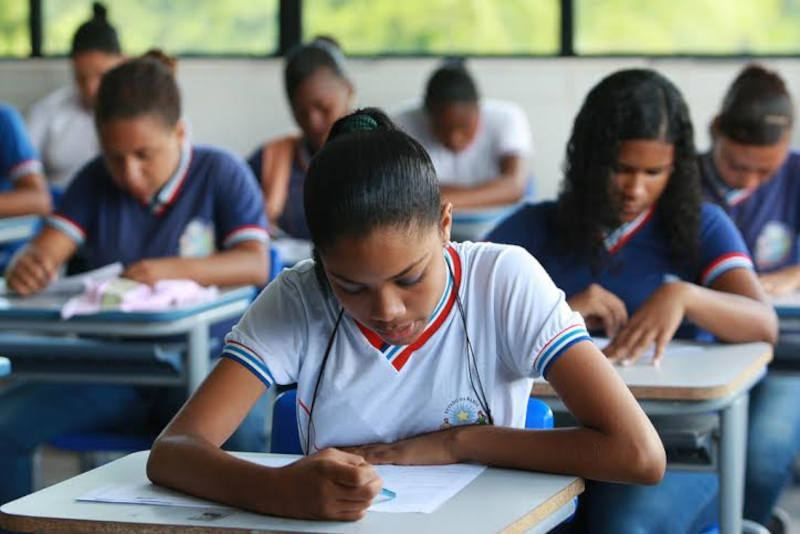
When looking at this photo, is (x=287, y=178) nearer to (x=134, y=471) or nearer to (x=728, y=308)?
(x=728, y=308)

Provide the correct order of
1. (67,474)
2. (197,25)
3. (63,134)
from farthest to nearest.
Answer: (197,25), (63,134), (67,474)

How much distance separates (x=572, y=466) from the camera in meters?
1.62

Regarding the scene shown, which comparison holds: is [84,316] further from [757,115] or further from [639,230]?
[757,115]

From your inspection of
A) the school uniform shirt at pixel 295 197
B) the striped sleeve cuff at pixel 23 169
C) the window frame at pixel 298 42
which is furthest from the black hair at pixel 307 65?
the window frame at pixel 298 42

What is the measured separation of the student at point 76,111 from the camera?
18.1 ft

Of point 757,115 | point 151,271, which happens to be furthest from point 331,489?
point 757,115

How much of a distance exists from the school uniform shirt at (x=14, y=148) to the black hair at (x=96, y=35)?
0.86 m

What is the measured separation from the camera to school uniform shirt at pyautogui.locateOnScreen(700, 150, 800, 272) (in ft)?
11.3

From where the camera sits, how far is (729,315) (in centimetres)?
251

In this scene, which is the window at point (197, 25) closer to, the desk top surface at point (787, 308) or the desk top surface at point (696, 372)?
the desk top surface at point (787, 308)

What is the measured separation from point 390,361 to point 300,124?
10.3 feet

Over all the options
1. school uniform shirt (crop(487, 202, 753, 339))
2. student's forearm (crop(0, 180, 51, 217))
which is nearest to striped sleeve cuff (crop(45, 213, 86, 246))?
school uniform shirt (crop(487, 202, 753, 339))

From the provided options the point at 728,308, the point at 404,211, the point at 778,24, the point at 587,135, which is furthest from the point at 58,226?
the point at 778,24

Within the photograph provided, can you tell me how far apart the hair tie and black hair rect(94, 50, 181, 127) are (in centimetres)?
151
